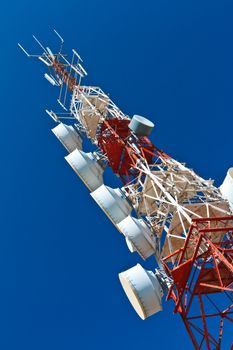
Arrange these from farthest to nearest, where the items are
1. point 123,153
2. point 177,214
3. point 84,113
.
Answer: point 84,113 < point 123,153 < point 177,214

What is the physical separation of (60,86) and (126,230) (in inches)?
856

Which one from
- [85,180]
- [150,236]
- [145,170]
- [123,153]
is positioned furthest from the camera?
[123,153]

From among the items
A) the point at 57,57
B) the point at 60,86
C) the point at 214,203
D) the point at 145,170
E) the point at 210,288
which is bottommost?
the point at 210,288

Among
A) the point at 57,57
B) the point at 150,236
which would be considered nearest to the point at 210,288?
the point at 150,236

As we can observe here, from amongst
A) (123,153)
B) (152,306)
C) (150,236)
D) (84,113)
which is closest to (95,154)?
(123,153)

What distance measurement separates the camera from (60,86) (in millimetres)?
37688

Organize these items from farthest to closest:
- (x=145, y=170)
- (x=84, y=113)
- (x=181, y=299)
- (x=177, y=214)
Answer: (x=84, y=113), (x=145, y=170), (x=177, y=214), (x=181, y=299)

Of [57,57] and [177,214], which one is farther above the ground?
[57,57]

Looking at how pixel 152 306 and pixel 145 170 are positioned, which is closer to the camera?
pixel 152 306

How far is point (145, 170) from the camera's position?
2327 centimetres

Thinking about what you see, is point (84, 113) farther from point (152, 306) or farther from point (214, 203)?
point (152, 306)

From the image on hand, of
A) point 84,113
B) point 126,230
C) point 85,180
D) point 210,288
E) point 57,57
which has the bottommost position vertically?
point 210,288

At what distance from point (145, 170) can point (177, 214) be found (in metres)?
5.02

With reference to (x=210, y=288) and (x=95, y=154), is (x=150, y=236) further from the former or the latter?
(x=95, y=154)
